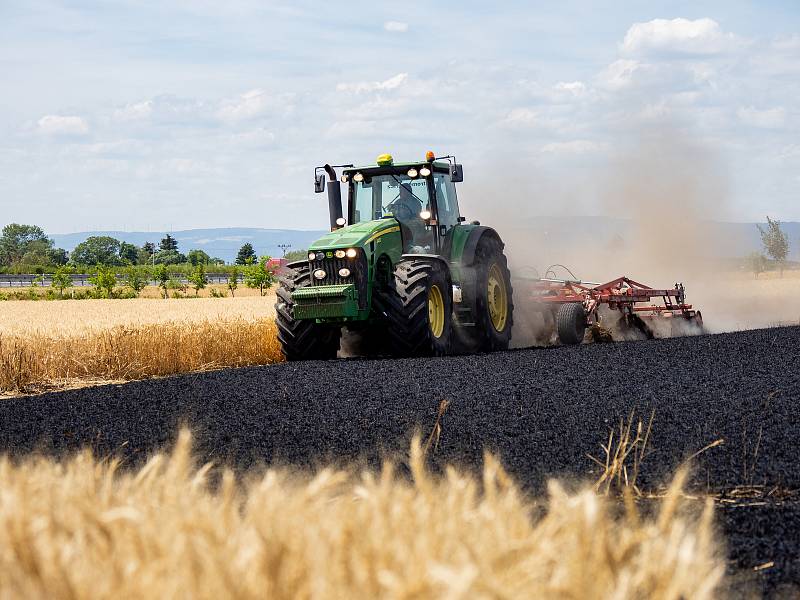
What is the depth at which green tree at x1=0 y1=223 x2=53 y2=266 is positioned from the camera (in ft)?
500

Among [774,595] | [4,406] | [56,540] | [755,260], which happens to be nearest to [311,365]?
[4,406]

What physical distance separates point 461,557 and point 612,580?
0.41 metres

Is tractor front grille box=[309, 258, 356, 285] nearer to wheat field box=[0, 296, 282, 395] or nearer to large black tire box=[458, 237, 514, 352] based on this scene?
large black tire box=[458, 237, 514, 352]

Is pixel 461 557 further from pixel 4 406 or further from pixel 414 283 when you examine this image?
pixel 414 283

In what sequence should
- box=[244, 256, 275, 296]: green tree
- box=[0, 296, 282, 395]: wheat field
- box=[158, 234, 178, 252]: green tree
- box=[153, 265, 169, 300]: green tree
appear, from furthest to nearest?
box=[158, 234, 178, 252]: green tree
box=[153, 265, 169, 300]: green tree
box=[244, 256, 275, 296]: green tree
box=[0, 296, 282, 395]: wheat field

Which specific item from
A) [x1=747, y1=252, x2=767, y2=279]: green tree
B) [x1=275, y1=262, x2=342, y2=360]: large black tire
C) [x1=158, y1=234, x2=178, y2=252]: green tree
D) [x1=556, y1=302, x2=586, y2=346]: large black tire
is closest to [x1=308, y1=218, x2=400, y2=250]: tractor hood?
[x1=275, y1=262, x2=342, y2=360]: large black tire

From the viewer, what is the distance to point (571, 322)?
15.4 m

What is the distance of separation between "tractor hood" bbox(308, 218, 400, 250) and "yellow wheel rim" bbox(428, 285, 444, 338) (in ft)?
3.44

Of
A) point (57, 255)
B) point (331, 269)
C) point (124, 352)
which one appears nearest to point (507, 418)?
point (331, 269)

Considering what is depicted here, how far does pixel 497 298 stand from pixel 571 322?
1.19 meters

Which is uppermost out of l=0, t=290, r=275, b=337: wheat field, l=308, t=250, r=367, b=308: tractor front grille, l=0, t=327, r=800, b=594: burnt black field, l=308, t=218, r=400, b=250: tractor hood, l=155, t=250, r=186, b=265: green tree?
l=155, t=250, r=186, b=265: green tree

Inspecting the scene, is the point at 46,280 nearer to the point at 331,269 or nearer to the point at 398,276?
the point at 331,269

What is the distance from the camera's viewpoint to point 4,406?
413 inches

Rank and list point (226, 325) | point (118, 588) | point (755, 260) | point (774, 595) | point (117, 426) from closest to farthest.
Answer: point (118, 588), point (774, 595), point (117, 426), point (226, 325), point (755, 260)
